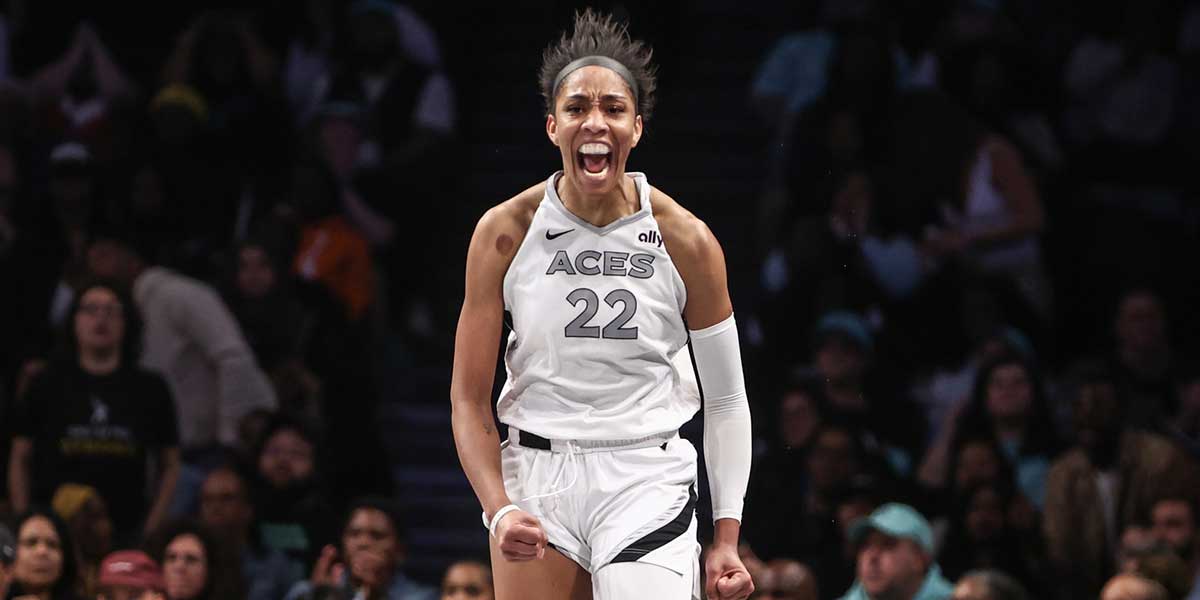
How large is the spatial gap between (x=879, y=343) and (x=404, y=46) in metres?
2.45

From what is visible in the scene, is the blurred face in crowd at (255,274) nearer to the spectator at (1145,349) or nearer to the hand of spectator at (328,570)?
the hand of spectator at (328,570)

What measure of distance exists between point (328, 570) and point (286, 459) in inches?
32.1

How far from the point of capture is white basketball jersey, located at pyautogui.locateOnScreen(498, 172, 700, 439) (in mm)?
4133

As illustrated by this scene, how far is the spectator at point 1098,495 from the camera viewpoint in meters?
7.30

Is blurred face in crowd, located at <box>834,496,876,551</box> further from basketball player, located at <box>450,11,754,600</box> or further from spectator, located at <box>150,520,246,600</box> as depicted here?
basketball player, located at <box>450,11,754,600</box>

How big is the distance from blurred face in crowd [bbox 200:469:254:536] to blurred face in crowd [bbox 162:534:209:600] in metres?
0.49

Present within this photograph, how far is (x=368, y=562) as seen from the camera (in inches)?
275

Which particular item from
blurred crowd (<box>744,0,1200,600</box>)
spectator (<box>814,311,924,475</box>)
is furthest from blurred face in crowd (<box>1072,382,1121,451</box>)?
spectator (<box>814,311,924,475</box>)

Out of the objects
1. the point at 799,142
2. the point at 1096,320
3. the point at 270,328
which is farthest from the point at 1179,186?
the point at 270,328

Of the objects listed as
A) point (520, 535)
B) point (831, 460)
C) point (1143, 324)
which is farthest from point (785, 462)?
point (520, 535)

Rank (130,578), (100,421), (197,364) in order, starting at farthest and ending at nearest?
(197,364)
(100,421)
(130,578)

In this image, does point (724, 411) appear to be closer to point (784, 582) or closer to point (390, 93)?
point (784, 582)

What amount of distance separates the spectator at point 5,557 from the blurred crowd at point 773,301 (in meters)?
0.05

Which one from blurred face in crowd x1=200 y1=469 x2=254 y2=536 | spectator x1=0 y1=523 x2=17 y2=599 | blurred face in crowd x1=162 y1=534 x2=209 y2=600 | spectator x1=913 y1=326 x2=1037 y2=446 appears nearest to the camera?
spectator x1=0 y1=523 x2=17 y2=599
